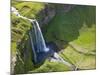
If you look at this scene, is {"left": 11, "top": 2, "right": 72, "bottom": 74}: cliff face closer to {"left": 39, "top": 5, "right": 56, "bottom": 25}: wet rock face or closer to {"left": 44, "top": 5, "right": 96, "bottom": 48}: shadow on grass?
{"left": 39, "top": 5, "right": 56, "bottom": 25}: wet rock face

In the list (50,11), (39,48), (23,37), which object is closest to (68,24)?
(50,11)

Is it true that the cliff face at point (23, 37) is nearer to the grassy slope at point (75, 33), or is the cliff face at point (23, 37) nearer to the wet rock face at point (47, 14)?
the wet rock face at point (47, 14)

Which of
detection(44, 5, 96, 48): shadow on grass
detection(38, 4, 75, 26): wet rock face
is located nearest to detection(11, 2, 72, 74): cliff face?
detection(38, 4, 75, 26): wet rock face

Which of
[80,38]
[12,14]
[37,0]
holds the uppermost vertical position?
[37,0]

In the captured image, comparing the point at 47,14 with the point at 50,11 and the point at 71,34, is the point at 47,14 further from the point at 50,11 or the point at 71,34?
the point at 71,34

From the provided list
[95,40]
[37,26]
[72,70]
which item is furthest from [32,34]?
[95,40]

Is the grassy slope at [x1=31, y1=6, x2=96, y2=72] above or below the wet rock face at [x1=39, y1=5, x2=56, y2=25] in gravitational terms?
below

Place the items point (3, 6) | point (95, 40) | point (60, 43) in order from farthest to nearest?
point (95, 40), point (60, 43), point (3, 6)

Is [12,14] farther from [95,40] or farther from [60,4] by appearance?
[95,40]
